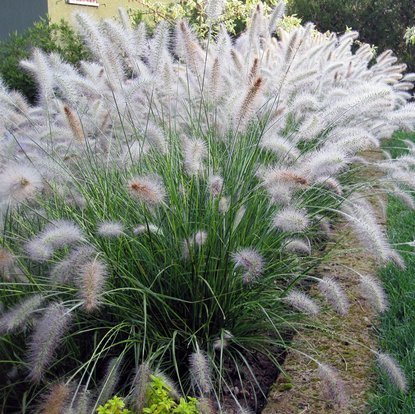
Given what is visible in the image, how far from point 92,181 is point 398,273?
5.00ft

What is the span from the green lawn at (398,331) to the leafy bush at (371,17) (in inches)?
397

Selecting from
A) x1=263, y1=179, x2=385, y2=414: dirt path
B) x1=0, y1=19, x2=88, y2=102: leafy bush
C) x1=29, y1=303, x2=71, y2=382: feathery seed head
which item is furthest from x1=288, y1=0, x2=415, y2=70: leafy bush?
x1=29, y1=303, x2=71, y2=382: feathery seed head

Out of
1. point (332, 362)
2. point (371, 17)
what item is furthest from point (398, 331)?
point (371, 17)

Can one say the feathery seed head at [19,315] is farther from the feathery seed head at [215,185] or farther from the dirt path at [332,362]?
the dirt path at [332,362]

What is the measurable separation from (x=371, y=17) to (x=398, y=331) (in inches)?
456

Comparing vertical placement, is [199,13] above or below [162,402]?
above

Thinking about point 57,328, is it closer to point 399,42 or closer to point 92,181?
point 92,181

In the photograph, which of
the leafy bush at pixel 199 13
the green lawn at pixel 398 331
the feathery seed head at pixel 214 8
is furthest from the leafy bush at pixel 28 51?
the green lawn at pixel 398 331

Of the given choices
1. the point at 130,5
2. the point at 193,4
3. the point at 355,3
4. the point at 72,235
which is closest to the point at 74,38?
the point at 193,4

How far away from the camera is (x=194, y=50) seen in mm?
2820

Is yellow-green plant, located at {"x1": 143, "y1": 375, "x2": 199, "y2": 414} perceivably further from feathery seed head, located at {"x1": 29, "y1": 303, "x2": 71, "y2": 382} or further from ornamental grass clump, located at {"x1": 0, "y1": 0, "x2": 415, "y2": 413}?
feathery seed head, located at {"x1": 29, "y1": 303, "x2": 71, "y2": 382}

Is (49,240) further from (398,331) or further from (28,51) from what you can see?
(28,51)

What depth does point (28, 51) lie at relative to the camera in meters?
6.70

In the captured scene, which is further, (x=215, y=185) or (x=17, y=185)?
(x=215, y=185)
